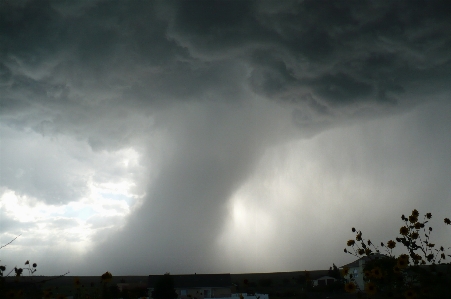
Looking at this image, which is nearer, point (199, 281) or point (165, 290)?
point (165, 290)

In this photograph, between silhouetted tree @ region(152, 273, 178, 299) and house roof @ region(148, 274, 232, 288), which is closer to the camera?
silhouetted tree @ region(152, 273, 178, 299)

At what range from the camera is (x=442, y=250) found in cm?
849

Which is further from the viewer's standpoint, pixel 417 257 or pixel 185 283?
pixel 185 283

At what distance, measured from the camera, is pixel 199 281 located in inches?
2975

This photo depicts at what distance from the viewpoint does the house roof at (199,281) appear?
237 ft

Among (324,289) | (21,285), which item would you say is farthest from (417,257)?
(324,289)

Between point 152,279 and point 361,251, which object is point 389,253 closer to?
point 361,251

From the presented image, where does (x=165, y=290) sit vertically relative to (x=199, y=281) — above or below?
below

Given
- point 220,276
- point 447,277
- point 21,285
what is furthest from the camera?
point 220,276

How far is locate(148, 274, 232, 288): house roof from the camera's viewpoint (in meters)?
72.3

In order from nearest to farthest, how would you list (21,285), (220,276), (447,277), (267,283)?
1. (447,277)
2. (21,285)
3. (220,276)
4. (267,283)

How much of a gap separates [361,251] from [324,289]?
65065mm

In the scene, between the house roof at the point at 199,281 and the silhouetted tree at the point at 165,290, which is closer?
the silhouetted tree at the point at 165,290

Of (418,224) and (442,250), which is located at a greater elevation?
(418,224)
